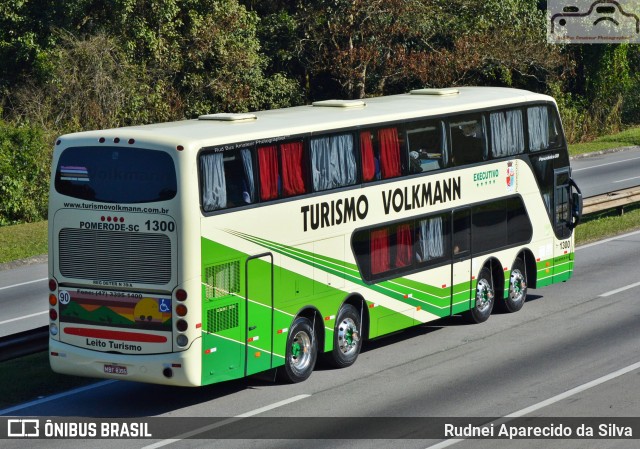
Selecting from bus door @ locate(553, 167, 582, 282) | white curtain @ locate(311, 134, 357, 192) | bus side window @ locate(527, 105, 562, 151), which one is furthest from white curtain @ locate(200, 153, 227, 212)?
bus door @ locate(553, 167, 582, 282)

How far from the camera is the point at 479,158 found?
748 inches

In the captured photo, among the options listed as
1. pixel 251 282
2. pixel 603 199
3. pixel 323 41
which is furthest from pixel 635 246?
pixel 323 41

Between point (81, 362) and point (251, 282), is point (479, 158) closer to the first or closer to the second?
point (251, 282)

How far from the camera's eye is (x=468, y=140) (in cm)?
1880

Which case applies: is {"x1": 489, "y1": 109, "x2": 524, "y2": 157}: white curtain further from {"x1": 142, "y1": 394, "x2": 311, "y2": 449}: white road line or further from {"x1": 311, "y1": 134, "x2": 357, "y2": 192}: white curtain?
{"x1": 142, "y1": 394, "x2": 311, "y2": 449}: white road line

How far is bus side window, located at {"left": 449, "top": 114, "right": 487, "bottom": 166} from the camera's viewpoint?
18.5 metres

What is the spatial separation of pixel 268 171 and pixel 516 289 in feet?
22.0

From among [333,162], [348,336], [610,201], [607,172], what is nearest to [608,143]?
[607,172]

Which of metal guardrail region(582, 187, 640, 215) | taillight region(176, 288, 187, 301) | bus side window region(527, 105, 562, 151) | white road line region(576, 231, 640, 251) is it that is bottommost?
white road line region(576, 231, 640, 251)

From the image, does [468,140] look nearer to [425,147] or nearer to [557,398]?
[425,147]

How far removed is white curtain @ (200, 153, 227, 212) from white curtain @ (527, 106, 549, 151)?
7.62 metres

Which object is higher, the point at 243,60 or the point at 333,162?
the point at 333,162

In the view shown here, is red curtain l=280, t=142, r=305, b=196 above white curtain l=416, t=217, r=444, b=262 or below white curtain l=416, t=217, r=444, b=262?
above

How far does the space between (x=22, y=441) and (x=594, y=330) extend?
9297 mm
